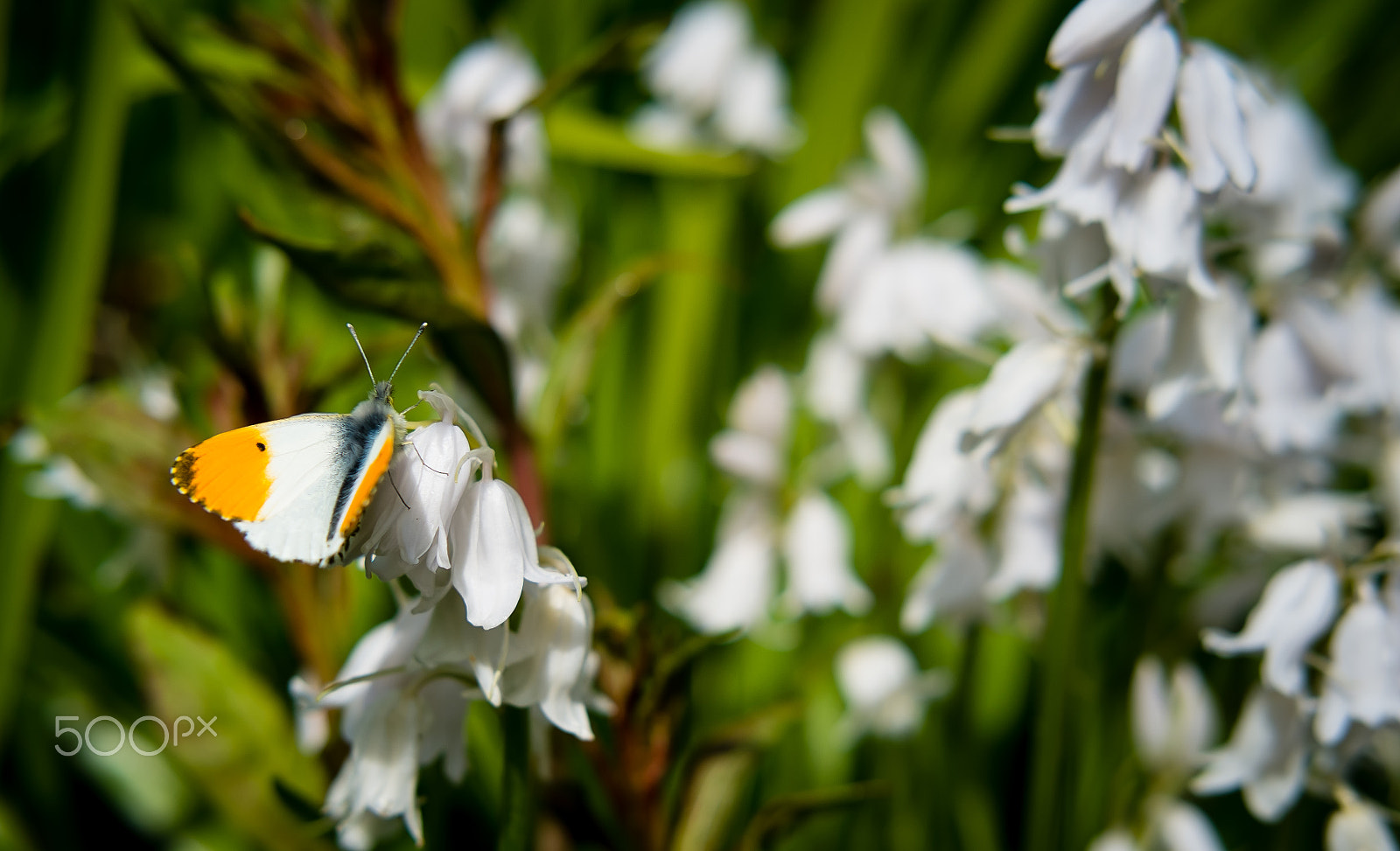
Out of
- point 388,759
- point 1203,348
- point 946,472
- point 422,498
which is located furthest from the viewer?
point 946,472

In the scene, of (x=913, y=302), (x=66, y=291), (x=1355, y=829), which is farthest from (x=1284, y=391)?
(x=66, y=291)

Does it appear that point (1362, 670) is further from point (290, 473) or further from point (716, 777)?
point (290, 473)

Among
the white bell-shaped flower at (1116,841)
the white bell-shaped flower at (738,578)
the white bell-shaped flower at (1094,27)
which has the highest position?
the white bell-shaped flower at (1094,27)

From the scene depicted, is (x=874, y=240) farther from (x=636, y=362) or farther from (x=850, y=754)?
(x=850, y=754)

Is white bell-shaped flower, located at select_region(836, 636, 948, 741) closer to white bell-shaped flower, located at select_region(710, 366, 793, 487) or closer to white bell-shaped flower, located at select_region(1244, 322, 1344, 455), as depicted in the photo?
white bell-shaped flower, located at select_region(710, 366, 793, 487)

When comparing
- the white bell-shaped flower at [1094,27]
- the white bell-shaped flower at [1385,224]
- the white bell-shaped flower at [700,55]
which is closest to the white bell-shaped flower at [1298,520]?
the white bell-shaped flower at [1385,224]

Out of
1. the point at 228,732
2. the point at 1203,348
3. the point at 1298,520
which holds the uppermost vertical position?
the point at 1203,348

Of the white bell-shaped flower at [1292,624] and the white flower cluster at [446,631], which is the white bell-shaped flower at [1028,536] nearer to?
the white bell-shaped flower at [1292,624]

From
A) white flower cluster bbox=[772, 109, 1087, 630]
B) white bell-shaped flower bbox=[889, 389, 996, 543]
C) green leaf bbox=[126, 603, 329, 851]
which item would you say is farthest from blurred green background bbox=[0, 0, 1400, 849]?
white bell-shaped flower bbox=[889, 389, 996, 543]
